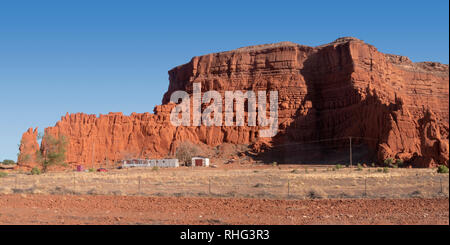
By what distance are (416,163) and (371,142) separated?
15873 mm

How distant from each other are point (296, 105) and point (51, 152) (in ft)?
166

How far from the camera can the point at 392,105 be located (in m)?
67.1

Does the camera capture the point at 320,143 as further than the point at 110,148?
No

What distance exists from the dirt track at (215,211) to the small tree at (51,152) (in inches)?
1494

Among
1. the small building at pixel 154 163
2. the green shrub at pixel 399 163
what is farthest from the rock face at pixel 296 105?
the green shrub at pixel 399 163

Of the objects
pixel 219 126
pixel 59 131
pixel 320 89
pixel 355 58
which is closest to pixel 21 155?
pixel 59 131

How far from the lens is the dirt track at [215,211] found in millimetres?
13750

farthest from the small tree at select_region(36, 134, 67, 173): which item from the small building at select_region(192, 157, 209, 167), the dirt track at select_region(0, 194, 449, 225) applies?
the dirt track at select_region(0, 194, 449, 225)

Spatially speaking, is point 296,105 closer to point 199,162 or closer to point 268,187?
point 199,162

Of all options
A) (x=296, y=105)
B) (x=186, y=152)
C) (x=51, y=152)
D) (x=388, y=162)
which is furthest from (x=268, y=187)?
(x=296, y=105)

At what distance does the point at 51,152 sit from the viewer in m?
56.8

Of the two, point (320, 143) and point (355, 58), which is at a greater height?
point (355, 58)
